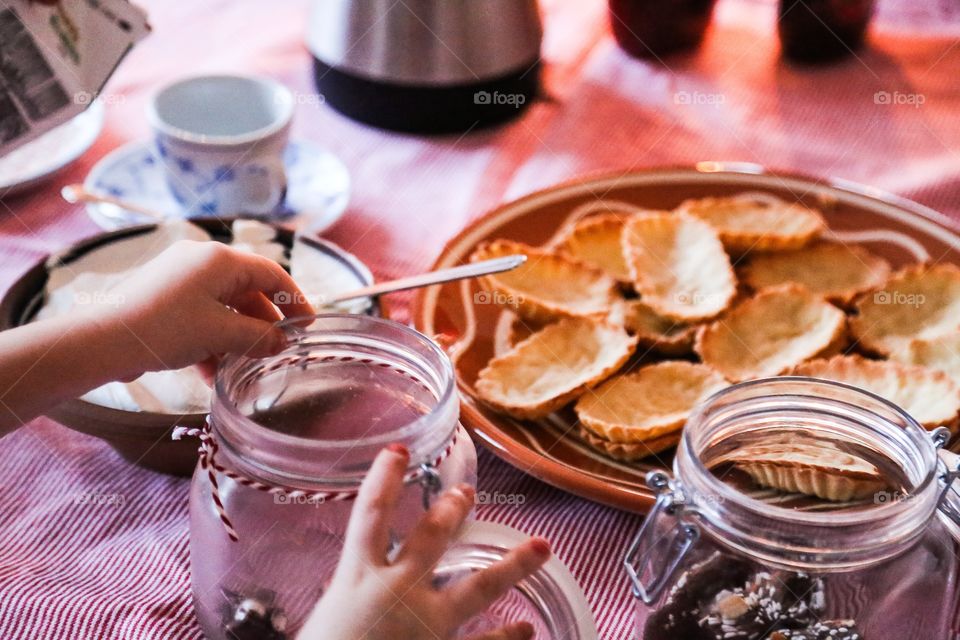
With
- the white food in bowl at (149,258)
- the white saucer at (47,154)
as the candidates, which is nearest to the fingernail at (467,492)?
the white food in bowl at (149,258)

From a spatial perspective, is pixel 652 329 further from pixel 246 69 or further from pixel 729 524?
pixel 246 69

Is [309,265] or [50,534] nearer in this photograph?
[50,534]

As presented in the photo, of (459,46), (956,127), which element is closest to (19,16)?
(459,46)

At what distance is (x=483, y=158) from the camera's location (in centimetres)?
105

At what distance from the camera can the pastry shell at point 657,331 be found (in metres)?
0.77

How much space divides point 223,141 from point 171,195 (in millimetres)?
96

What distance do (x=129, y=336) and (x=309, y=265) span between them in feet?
0.83

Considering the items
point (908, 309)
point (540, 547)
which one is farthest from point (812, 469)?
point (908, 309)

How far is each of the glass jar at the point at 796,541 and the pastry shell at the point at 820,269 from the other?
0.33m

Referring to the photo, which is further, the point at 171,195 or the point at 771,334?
the point at 171,195

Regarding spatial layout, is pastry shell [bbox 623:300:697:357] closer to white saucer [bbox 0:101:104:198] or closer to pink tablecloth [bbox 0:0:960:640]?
pink tablecloth [bbox 0:0:960:640]

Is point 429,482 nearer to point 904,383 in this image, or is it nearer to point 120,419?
point 120,419

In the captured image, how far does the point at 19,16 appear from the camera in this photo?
0.74 meters

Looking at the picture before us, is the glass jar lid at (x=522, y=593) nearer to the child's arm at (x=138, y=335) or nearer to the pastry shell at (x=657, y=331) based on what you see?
the child's arm at (x=138, y=335)
